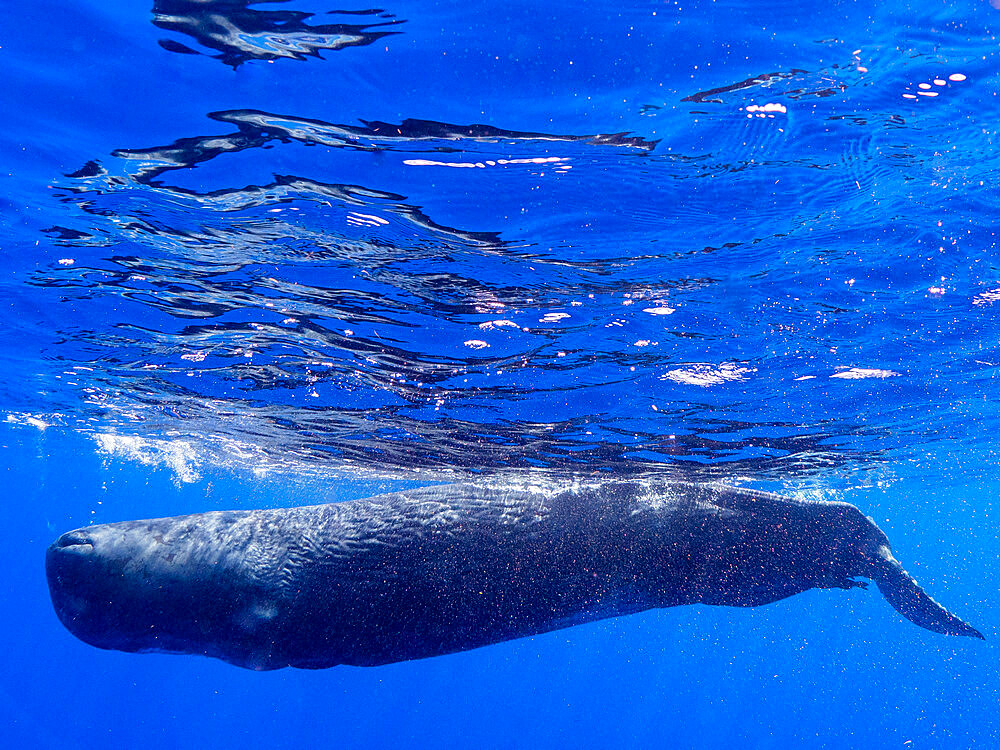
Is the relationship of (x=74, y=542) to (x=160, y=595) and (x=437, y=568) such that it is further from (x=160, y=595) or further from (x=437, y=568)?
(x=437, y=568)

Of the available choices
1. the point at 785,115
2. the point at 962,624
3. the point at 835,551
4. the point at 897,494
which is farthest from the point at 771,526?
the point at 897,494

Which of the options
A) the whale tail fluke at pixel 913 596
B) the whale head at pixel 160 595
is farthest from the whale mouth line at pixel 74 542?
the whale tail fluke at pixel 913 596

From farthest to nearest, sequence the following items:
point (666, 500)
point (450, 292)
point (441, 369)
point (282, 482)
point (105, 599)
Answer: point (282, 482)
point (441, 369)
point (450, 292)
point (666, 500)
point (105, 599)

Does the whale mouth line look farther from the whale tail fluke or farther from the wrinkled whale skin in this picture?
the whale tail fluke

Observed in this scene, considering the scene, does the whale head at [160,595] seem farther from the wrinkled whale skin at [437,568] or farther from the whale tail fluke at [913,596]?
the whale tail fluke at [913,596]

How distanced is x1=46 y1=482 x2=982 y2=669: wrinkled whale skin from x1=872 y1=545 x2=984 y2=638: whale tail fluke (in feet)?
0.06

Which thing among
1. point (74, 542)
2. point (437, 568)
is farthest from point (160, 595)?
point (437, 568)

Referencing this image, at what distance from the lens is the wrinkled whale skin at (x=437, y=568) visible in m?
5.71

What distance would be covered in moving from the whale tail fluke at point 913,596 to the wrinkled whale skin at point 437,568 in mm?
19

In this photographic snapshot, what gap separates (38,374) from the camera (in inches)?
607

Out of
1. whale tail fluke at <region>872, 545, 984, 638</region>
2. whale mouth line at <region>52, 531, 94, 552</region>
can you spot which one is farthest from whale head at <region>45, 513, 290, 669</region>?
whale tail fluke at <region>872, 545, 984, 638</region>

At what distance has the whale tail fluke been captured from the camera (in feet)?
21.8

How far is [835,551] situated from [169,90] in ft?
26.7

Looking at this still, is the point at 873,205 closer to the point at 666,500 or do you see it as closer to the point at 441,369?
the point at 666,500
